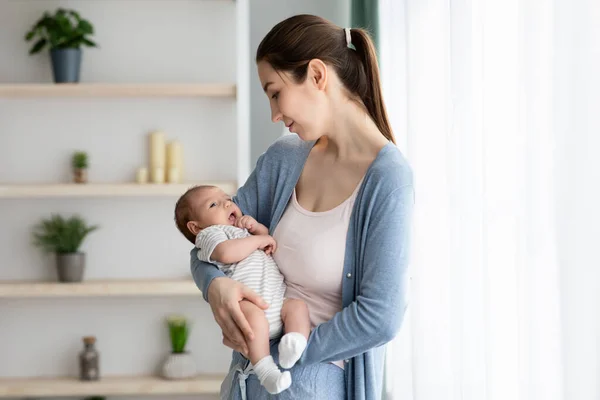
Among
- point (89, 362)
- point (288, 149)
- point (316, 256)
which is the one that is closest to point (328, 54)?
point (288, 149)

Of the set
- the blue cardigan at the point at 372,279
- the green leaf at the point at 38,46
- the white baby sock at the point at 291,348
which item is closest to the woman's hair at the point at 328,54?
the blue cardigan at the point at 372,279

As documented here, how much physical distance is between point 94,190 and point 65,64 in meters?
0.59

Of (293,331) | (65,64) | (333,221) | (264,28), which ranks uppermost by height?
(264,28)

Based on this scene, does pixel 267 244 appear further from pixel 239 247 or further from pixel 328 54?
pixel 328 54

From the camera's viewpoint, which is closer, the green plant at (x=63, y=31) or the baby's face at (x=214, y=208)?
the baby's face at (x=214, y=208)

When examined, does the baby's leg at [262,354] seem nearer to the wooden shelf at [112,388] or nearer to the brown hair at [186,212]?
the brown hair at [186,212]

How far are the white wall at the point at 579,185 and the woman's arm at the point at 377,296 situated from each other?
0.29 metres

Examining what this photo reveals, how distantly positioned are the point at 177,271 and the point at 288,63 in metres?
2.40

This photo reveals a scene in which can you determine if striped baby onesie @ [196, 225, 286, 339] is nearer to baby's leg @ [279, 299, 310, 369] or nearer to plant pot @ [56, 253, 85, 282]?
baby's leg @ [279, 299, 310, 369]

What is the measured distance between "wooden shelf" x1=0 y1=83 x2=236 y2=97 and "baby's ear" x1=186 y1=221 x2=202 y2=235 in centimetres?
169

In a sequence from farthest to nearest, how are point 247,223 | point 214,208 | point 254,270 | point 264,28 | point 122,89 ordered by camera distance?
point 264,28, point 122,89, point 214,208, point 247,223, point 254,270

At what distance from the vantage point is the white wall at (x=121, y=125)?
3.77 m

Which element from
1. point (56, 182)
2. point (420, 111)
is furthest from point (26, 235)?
point (420, 111)

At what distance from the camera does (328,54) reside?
1570 millimetres
